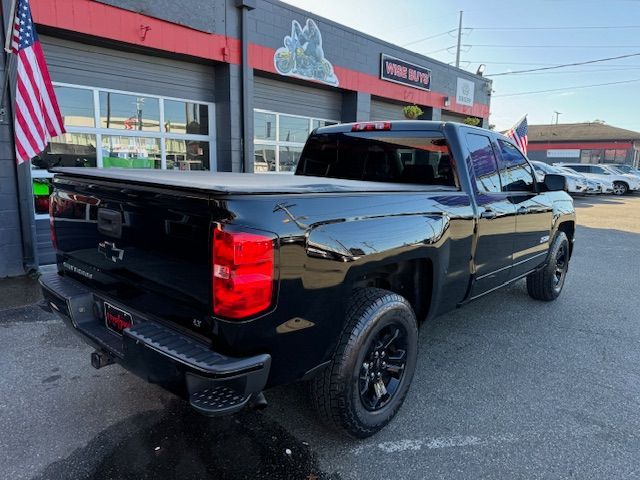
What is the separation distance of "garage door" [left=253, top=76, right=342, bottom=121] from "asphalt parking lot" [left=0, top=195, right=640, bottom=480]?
6.78 m

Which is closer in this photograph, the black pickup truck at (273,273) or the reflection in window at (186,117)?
the black pickup truck at (273,273)

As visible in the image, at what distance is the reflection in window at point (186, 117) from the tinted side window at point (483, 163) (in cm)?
618

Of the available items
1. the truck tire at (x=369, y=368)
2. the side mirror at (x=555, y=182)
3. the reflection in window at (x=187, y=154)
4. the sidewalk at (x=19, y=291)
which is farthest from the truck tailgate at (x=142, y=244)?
the reflection in window at (x=187, y=154)

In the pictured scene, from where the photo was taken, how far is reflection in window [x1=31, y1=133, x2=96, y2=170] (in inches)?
270

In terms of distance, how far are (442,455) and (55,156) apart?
22.8 feet

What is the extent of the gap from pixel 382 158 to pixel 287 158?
7.19 meters

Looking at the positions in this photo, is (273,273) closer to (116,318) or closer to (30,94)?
(116,318)

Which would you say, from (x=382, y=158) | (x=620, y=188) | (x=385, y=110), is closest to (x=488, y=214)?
(x=382, y=158)

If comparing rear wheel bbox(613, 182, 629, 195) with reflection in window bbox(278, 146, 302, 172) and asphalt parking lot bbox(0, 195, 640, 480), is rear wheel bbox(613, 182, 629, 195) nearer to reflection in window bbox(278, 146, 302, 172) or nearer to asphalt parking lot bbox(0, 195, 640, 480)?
reflection in window bbox(278, 146, 302, 172)

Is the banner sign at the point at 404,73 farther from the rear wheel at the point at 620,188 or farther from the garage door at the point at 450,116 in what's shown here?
the rear wheel at the point at 620,188

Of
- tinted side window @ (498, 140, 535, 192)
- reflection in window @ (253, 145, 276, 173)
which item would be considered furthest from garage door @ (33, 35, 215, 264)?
tinted side window @ (498, 140, 535, 192)

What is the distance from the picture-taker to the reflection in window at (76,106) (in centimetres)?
694

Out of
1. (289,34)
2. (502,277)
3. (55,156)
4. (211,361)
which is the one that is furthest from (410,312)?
(289,34)

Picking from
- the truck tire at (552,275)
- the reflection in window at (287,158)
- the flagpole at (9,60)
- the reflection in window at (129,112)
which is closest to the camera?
the flagpole at (9,60)
